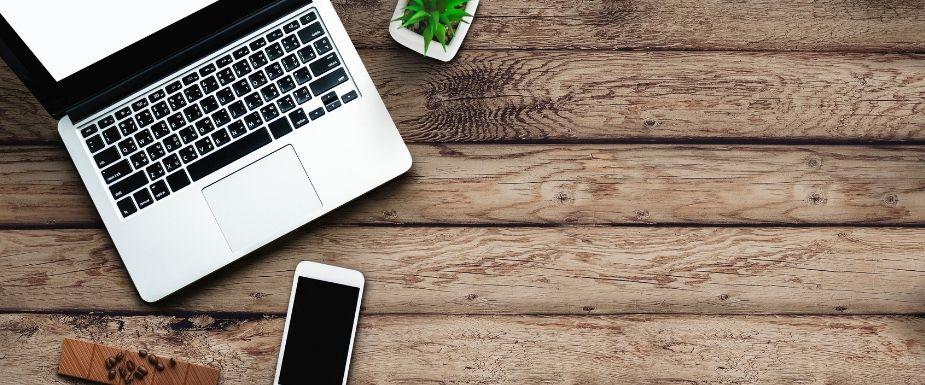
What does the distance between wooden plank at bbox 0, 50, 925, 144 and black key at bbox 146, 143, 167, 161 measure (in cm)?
27

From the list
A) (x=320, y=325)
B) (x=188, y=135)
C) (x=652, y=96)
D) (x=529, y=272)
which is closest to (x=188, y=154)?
(x=188, y=135)

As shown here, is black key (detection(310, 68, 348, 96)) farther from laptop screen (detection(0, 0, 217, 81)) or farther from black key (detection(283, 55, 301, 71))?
laptop screen (detection(0, 0, 217, 81))

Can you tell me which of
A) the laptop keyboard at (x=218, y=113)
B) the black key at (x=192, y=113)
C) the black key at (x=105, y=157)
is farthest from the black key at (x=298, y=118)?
the black key at (x=105, y=157)

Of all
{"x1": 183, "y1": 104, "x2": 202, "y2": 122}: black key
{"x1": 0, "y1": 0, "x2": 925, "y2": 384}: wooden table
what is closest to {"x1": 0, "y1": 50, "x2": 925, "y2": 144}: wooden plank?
{"x1": 0, "y1": 0, "x2": 925, "y2": 384}: wooden table

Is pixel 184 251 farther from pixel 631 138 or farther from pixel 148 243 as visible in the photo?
pixel 631 138

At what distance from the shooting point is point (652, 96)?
954 mm

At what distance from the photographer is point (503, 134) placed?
0.95 meters

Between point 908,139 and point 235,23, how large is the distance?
2.79ft

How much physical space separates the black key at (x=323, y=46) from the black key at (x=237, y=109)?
109 millimetres

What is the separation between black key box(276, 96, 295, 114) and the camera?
88cm

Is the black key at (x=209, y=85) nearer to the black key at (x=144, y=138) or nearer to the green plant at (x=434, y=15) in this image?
the black key at (x=144, y=138)

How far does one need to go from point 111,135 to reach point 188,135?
9cm

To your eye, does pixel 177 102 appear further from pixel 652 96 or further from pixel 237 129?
pixel 652 96

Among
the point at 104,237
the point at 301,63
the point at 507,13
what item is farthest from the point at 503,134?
the point at 104,237
